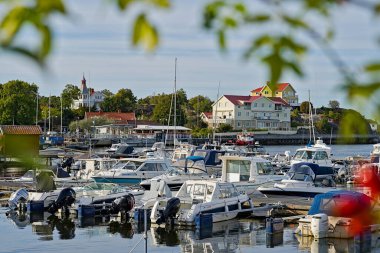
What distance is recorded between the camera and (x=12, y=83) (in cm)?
12200

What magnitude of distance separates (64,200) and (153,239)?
7631mm

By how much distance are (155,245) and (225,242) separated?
2371 mm

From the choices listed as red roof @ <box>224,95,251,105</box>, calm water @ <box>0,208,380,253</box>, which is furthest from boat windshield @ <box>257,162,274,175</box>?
red roof @ <box>224,95,251,105</box>

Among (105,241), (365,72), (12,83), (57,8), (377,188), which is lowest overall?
(105,241)

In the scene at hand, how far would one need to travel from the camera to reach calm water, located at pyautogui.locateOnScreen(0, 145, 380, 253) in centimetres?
2225

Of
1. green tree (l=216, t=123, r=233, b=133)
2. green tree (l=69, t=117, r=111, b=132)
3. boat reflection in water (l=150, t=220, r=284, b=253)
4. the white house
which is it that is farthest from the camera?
the white house

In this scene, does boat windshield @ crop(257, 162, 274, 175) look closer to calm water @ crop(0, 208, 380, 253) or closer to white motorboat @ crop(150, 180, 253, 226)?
white motorboat @ crop(150, 180, 253, 226)

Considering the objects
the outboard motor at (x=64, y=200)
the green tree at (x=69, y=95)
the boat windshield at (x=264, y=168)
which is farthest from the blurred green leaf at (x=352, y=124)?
the green tree at (x=69, y=95)

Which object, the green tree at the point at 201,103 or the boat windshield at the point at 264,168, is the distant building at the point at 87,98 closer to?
the green tree at the point at 201,103

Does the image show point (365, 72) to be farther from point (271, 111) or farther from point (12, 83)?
point (271, 111)

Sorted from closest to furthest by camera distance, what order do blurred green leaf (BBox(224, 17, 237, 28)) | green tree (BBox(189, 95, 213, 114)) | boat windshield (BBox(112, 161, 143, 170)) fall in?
1. blurred green leaf (BBox(224, 17, 237, 28))
2. boat windshield (BBox(112, 161, 143, 170))
3. green tree (BBox(189, 95, 213, 114))

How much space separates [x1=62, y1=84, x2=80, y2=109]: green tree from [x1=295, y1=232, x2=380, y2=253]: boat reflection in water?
406 feet

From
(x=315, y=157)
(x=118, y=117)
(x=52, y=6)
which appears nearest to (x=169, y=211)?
(x=52, y=6)

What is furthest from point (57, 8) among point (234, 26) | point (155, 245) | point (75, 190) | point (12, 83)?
point (12, 83)
